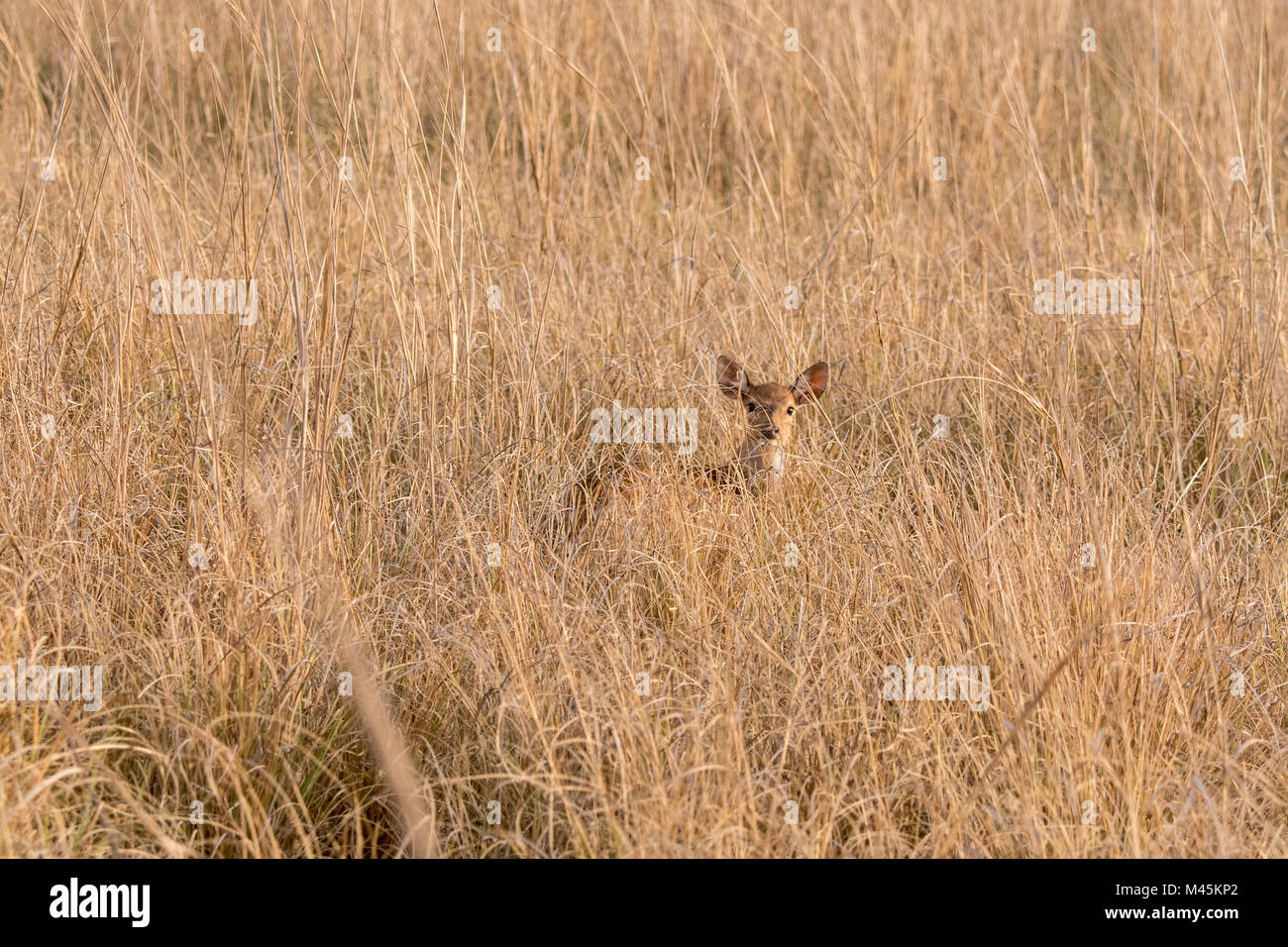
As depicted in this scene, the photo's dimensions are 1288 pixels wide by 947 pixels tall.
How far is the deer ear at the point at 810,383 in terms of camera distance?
421 cm

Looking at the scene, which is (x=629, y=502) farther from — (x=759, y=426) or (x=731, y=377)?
(x=731, y=377)

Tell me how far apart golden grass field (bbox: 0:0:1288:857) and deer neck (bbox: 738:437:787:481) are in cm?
11

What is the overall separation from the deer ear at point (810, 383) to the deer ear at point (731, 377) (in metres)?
0.17

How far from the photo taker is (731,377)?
14.4 feet

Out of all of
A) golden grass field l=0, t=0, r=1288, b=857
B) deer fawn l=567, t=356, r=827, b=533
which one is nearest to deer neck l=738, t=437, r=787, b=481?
deer fawn l=567, t=356, r=827, b=533

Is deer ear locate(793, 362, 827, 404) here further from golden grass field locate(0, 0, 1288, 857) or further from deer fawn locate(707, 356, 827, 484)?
golden grass field locate(0, 0, 1288, 857)

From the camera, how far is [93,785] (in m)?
2.60

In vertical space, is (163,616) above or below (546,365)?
below

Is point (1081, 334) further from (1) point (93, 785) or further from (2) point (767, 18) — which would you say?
(1) point (93, 785)

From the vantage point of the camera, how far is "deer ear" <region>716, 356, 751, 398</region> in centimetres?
423

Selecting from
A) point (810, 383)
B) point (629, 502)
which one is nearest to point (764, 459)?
point (810, 383)

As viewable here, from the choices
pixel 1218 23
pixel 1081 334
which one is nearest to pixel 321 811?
pixel 1081 334

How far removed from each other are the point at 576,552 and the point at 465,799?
3.06ft
